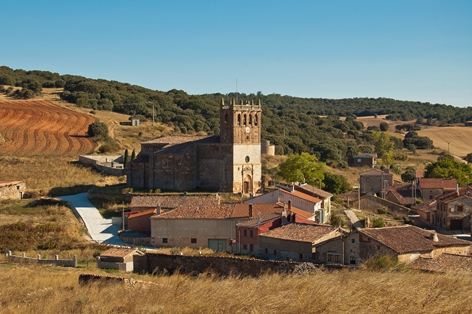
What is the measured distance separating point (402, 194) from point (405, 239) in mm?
30824

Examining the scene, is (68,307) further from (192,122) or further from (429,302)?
(192,122)

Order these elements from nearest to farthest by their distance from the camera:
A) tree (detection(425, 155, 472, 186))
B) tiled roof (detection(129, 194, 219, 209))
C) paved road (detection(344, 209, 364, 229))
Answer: paved road (detection(344, 209, 364, 229)) → tiled roof (detection(129, 194, 219, 209)) → tree (detection(425, 155, 472, 186))

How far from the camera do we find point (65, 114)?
8025cm

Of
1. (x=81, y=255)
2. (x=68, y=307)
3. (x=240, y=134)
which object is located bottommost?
(x=81, y=255)

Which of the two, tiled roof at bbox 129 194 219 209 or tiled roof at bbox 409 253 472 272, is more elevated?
tiled roof at bbox 129 194 219 209

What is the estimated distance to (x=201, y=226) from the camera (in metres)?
37.4

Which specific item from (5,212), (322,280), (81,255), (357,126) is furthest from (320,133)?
(322,280)

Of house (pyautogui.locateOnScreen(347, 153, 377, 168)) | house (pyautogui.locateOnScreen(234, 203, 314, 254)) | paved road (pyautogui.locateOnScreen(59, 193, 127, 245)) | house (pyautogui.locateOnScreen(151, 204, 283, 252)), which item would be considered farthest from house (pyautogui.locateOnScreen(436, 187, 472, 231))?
house (pyautogui.locateOnScreen(347, 153, 377, 168))

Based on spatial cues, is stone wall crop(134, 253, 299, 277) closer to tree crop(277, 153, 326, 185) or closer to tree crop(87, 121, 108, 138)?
tree crop(277, 153, 326, 185)

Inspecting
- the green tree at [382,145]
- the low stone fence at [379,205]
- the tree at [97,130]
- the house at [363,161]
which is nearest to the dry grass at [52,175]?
the tree at [97,130]

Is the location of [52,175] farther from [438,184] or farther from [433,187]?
[438,184]

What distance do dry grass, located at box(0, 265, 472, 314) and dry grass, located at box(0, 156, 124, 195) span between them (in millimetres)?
35617

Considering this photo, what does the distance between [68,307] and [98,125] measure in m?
59.4

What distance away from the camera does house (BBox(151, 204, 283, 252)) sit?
37.1 metres
